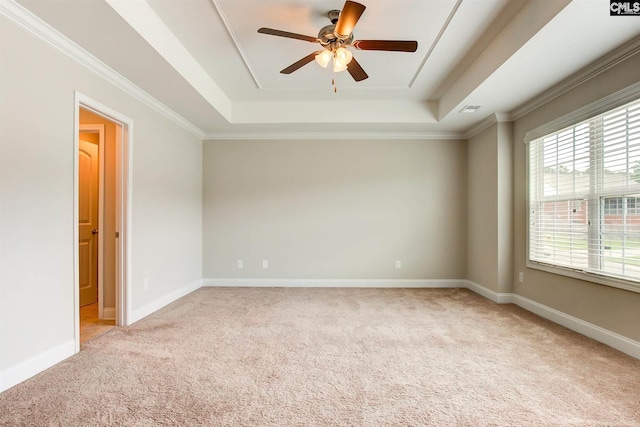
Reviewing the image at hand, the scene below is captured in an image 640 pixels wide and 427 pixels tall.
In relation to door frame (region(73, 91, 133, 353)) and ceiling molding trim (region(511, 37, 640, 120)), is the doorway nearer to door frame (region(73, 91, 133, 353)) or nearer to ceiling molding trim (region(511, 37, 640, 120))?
door frame (region(73, 91, 133, 353))

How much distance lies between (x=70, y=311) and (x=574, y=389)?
11.9 ft

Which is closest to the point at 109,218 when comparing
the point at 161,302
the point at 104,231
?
the point at 104,231

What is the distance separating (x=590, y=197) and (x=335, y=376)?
9.33 feet

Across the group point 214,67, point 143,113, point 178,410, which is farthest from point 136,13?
point 178,410

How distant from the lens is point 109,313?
11.3 ft

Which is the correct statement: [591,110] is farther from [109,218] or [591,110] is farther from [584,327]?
[109,218]

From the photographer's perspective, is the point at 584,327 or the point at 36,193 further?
the point at 584,327

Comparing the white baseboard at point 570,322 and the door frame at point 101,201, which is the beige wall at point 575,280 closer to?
the white baseboard at point 570,322

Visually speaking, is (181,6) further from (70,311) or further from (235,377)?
(235,377)

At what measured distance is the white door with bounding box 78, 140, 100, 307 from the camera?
401 centimetres

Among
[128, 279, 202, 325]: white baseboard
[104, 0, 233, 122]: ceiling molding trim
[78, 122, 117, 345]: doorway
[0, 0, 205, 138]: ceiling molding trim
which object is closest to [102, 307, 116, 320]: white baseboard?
A: [78, 122, 117, 345]: doorway

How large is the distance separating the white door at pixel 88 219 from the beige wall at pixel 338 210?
1.47 metres

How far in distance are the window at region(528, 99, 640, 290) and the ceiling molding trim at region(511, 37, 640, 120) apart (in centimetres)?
36

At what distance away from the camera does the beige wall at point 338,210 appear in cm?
498
